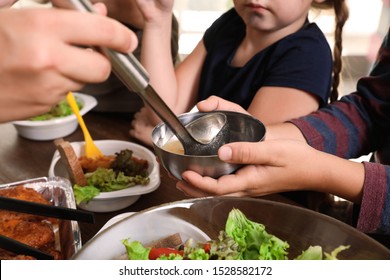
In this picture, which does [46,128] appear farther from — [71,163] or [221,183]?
[221,183]

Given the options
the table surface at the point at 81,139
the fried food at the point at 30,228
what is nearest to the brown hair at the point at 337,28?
the table surface at the point at 81,139

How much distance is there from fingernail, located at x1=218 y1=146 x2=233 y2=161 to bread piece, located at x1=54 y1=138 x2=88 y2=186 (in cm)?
42

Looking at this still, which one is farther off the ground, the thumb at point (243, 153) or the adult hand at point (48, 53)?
the adult hand at point (48, 53)

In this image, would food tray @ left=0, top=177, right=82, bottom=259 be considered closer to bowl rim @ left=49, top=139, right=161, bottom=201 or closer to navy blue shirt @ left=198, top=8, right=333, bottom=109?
bowl rim @ left=49, top=139, right=161, bottom=201

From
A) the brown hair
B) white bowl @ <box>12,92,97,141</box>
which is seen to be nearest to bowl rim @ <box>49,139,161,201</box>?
white bowl @ <box>12,92,97,141</box>

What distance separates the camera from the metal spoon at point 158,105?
564 mm

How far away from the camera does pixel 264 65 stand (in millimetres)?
1384

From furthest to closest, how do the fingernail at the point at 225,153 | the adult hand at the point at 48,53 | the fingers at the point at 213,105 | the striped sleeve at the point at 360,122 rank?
1. the striped sleeve at the point at 360,122
2. the fingers at the point at 213,105
3. the fingernail at the point at 225,153
4. the adult hand at the point at 48,53

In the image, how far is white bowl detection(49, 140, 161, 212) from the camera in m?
0.97

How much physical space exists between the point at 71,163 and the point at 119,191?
0.15m

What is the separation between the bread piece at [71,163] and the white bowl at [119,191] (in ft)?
0.20

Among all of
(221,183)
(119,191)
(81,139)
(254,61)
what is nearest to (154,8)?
(254,61)

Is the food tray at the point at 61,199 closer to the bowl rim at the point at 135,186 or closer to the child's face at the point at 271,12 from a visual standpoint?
the bowl rim at the point at 135,186
